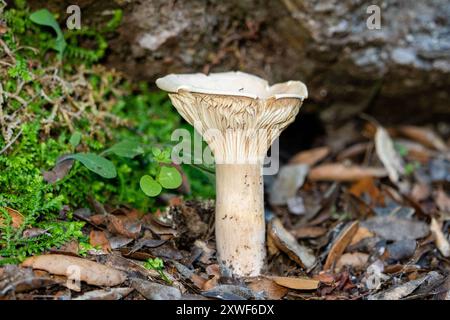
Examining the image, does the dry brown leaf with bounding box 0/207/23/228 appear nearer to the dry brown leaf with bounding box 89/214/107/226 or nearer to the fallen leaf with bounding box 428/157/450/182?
the dry brown leaf with bounding box 89/214/107/226

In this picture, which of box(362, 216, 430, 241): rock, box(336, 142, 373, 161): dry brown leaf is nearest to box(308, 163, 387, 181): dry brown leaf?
box(336, 142, 373, 161): dry brown leaf

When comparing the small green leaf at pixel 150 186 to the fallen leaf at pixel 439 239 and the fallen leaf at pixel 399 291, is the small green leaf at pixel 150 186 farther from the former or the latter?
the fallen leaf at pixel 439 239

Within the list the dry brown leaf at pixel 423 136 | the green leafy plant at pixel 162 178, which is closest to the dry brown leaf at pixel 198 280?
the green leafy plant at pixel 162 178

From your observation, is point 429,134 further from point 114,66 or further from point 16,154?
point 16,154

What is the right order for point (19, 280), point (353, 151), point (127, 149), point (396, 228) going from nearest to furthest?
1. point (19, 280)
2. point (127, 149)
3. point (396, 228)
4. point (353, 151)

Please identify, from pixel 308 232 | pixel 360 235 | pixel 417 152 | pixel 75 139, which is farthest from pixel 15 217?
pixel 417 152

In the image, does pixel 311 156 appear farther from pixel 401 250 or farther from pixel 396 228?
pixel 401 250
